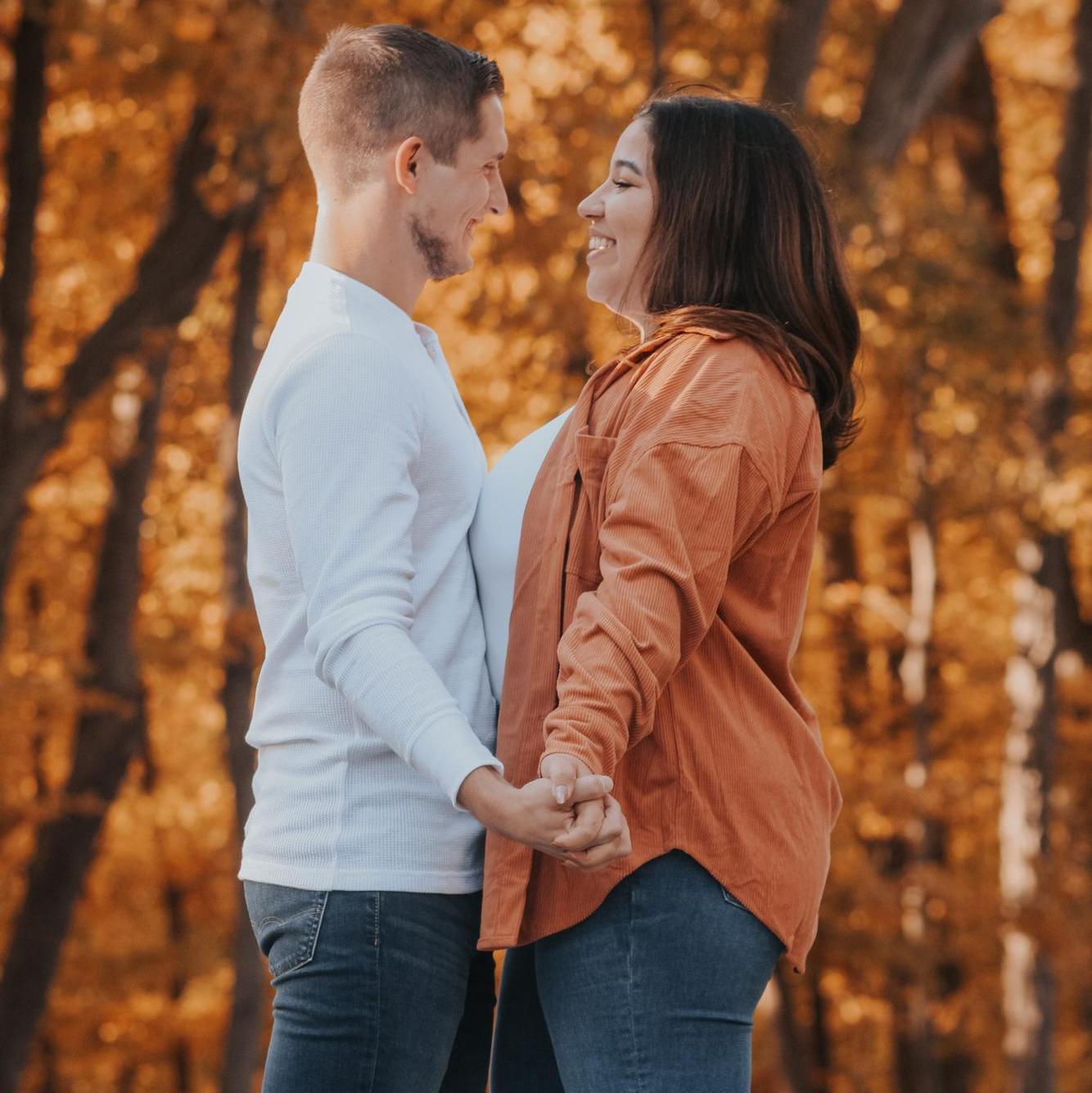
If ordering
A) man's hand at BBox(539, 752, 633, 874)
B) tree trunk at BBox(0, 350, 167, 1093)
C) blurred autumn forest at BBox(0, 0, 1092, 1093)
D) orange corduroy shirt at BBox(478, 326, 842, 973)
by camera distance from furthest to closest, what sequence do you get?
tree trunk at BBox(0, 350, 167, 1093), blurred autumn forest at BBox(0, 0, 1092, 1093), orange corduroy shirt at BBox(478, 326, 842, 973), man's hand at BBox(539, 752, 633, 874)

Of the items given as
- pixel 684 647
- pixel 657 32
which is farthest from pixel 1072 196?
pixel 684 647

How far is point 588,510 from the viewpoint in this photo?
2.22 meters

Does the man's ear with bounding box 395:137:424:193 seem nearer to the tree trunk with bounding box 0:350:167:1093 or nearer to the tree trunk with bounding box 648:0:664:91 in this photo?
the tree trunk with bounding box 648:0:664:91

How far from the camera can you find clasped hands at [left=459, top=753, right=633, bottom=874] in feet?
6.39

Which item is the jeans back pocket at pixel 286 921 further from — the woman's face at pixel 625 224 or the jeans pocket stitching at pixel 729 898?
the woman's face at pixel 625 224

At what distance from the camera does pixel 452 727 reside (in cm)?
205

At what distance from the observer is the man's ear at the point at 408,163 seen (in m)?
2.39

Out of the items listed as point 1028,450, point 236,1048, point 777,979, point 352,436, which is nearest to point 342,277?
point 352,436

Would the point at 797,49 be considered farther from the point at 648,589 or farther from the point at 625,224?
the point at 648,589

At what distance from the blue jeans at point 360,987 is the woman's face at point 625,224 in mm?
968

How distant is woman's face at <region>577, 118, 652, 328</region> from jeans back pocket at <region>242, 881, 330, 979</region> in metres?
1.02

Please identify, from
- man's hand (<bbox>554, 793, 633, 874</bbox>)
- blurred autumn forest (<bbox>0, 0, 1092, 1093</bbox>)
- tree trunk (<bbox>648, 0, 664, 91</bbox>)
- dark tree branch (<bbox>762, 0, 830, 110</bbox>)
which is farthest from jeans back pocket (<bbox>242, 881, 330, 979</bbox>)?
dark tree branch (<bbox>762, 0, 830, 110</bbox>)

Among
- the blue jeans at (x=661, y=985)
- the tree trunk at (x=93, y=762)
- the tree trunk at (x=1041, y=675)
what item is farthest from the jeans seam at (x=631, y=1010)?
the tree trunk at (x=1041, y=675)

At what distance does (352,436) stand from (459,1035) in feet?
3.16
